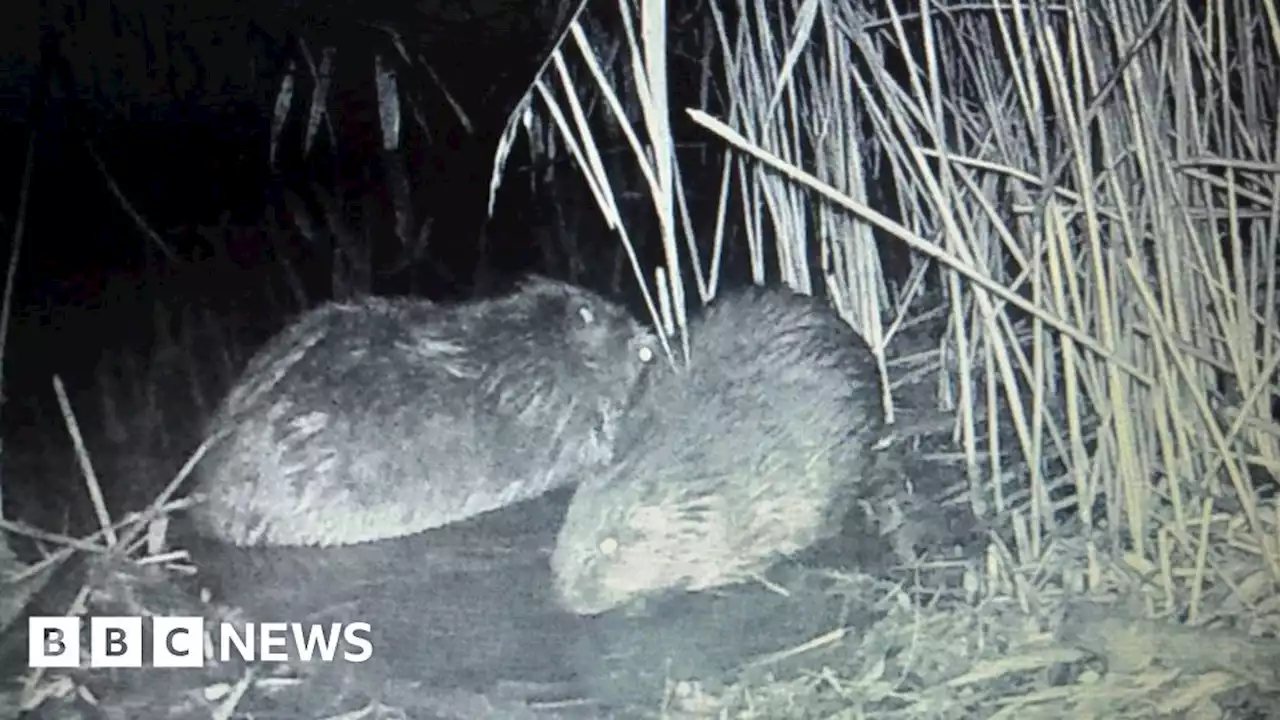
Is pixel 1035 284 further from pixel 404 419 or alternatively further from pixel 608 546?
pixel 404 419

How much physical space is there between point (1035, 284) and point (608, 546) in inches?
24.4

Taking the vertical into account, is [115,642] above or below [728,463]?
below

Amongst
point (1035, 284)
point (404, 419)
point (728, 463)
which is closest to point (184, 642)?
Answer: point (404, 419)

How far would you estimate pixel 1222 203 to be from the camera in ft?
5.26

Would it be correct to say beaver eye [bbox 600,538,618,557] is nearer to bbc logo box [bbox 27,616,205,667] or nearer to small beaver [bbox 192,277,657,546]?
small beaver [bbox 192,277,657,546]

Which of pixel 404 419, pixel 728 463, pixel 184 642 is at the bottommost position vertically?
pixel 184 642

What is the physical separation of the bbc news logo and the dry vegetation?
41cm

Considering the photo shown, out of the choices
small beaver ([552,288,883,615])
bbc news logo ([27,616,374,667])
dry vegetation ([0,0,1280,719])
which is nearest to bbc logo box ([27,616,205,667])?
bbc news logo ([27,616,374,667])

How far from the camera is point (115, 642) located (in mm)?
1524

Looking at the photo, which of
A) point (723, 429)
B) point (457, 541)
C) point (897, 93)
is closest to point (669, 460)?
point (723, 429)

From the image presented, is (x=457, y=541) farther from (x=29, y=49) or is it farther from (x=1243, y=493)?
(x=1243, y=493)

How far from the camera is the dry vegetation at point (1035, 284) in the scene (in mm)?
1559

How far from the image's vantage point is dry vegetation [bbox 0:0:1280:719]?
156 centimetres

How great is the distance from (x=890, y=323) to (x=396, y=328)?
0.61 meters
